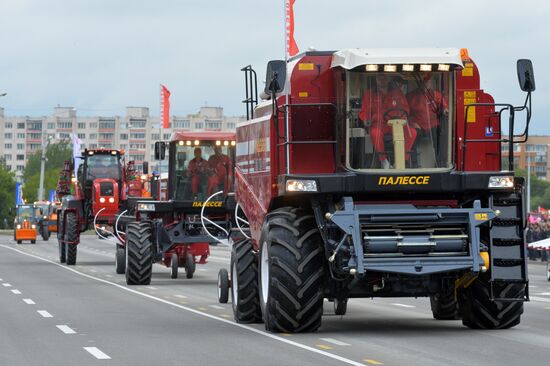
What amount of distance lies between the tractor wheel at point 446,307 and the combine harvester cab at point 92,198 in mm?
22848

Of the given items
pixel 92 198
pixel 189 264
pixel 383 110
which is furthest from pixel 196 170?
pixel 383 110

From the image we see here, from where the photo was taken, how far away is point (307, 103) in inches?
703

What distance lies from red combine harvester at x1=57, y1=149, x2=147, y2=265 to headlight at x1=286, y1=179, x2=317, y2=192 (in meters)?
25.3

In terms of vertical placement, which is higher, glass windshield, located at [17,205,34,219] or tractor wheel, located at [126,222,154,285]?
glass windshield, located at [17,205,34,219]

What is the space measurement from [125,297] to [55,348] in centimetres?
1085

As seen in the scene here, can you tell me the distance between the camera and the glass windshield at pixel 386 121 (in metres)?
17.9

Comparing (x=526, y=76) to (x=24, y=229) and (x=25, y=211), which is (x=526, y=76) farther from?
(x=25, y=211)

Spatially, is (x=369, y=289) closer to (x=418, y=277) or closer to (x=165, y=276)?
(x=418, y=277)

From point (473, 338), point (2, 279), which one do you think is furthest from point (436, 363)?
point (2, 279)

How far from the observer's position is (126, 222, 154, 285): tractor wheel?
3164cm

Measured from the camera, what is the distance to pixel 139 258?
104 feet

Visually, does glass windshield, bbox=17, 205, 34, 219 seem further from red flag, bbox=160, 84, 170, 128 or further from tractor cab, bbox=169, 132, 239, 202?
tractor cab, bbox=169, 132, 239, 202

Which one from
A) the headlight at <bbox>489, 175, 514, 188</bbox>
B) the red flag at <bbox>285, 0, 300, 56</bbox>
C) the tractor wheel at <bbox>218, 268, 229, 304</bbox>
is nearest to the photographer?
the headlight at <bbox>489, 175, 514, 188</bbox>

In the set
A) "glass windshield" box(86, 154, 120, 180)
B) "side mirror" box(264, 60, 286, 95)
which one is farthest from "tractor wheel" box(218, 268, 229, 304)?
"glass windshield" box(86, 154, 120, 180)
